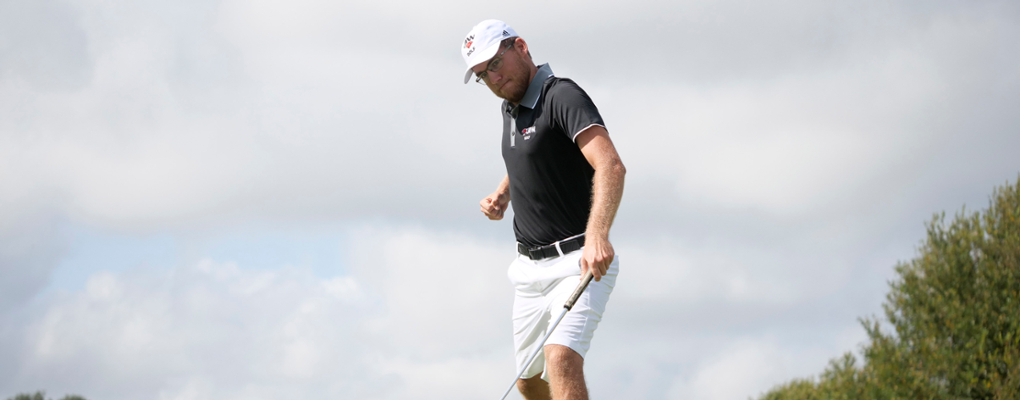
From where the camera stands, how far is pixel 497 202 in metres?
7.21

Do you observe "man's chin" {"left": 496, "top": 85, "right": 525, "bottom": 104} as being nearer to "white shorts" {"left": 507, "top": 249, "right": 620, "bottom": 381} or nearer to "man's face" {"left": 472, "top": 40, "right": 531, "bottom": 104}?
"man's face" {"left": 472, "top": 40, "right": 531, "bottom": 104}

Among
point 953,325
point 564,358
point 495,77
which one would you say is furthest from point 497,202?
point 953,325

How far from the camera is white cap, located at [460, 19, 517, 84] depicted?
600 centimetres

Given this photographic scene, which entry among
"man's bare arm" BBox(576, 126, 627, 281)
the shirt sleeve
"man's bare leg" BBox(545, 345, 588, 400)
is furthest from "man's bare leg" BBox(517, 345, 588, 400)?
the shirt sleeve

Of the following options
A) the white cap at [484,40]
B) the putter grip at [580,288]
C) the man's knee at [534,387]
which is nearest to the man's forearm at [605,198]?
the putter grip at [580,288]

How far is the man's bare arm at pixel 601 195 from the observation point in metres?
5.14

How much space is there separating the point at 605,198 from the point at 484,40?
5.06 feet

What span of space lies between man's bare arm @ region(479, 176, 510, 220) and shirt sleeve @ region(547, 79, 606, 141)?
1526mm

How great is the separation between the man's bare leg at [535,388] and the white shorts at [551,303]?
0.22 ft

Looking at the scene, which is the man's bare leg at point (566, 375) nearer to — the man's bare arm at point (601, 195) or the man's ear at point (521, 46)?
the man's bare arm at point (601, 195)

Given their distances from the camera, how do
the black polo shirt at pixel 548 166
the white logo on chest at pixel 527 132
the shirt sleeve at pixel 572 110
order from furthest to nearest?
the white logo on chest at pixel 527 132 < the black polo shirt at pixel 548 166 < the shirt sleeve at pixel 572 110

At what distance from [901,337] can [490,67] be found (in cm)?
2257

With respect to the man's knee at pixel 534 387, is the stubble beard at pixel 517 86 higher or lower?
higher

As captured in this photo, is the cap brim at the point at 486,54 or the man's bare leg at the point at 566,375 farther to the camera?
the cap brim at the point at 486,54
